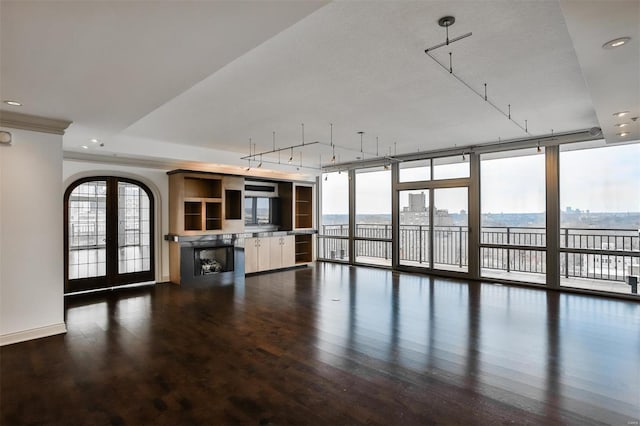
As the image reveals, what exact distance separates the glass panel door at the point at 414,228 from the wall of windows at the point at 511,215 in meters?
0.02

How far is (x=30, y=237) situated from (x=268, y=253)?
4.97m

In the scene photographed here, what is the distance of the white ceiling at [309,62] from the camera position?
2.04m

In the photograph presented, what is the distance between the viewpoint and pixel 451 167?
7.71 metres

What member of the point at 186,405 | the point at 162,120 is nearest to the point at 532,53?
the point at 186,405

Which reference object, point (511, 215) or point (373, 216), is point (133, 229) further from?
point (511, 215)

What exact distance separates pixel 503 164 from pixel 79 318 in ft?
26.2

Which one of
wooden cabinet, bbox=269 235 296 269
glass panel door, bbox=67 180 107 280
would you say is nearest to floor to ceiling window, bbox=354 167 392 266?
wooden cabinet, bbox=269 235 296 269

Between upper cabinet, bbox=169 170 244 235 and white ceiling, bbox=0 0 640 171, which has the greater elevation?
white ceiling, bbox=0 0 640 171

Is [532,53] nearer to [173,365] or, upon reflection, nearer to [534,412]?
[534,412]

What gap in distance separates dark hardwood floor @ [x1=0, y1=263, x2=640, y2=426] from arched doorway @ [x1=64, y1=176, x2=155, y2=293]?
1105mm

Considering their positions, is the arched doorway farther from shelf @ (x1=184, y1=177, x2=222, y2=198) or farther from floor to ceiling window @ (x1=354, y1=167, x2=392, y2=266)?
floor to ceiling window @ (x1=354, y1=167, x2=392, y2=266)

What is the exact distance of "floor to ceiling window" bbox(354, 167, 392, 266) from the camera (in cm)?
902

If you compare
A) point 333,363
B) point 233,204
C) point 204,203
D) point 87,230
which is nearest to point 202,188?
point 204,203

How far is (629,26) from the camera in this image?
6.75 ft
